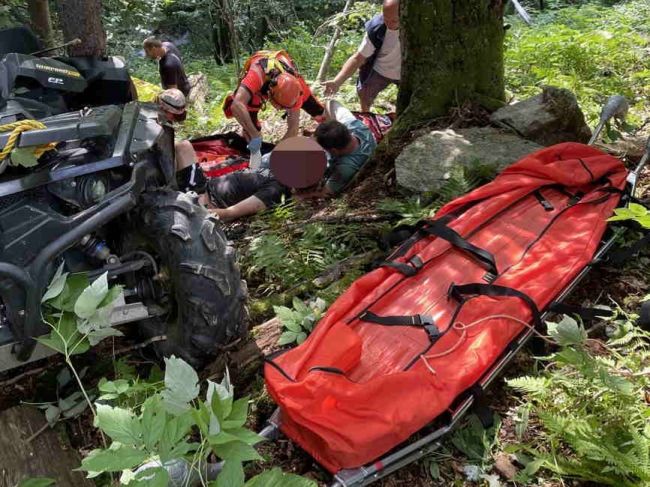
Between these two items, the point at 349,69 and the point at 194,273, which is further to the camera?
the point at 349,69

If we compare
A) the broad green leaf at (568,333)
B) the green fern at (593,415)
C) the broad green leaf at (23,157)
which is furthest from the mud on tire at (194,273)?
the broad green leaf at (568,333)

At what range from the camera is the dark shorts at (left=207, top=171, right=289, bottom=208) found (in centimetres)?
492

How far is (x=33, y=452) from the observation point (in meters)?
2.46

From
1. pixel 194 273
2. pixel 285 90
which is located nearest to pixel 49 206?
pixel 194 273

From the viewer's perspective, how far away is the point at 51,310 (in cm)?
243

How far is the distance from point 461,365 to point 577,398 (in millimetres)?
526

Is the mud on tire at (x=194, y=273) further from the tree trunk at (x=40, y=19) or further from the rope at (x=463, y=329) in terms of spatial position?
the tree trunk at (x=40, y=19)

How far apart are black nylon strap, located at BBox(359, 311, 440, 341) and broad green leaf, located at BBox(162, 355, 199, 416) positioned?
1125 millimetres

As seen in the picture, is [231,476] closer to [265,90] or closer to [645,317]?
[645,317]

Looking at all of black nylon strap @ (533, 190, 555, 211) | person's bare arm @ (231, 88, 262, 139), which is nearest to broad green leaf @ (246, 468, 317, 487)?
black nylon strap @ (533, 190, 555, 211)

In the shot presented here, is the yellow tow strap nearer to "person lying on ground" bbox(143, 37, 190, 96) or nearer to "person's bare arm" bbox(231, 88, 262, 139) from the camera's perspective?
"person's bare arm" bbox(231, 88, 262, 139)

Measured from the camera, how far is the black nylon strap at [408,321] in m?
2.72

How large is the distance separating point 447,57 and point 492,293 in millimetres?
2718

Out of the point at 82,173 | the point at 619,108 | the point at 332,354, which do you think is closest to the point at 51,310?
the point at 82,173
